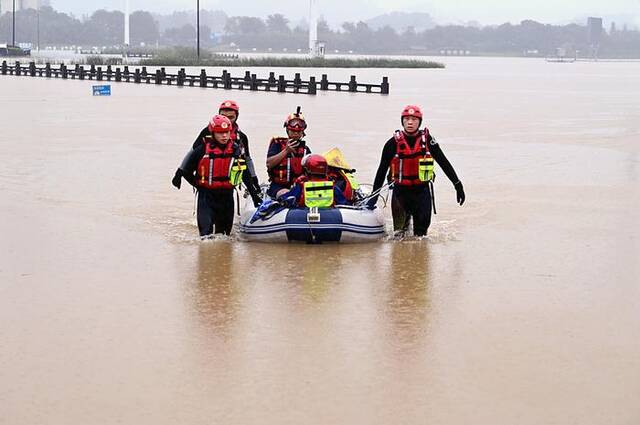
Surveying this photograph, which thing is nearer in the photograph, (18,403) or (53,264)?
(18,403)

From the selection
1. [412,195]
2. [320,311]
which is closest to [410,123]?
[412,195]

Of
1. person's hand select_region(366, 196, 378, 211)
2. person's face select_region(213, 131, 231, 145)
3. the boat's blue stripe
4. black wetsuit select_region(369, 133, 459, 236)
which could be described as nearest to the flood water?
the boat's blue stripe

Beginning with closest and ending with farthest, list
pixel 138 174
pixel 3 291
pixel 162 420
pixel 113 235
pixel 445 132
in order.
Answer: pixel 162 420
pixel 3 291
pixel 113 235
pixel 138 174
pixel 445 132

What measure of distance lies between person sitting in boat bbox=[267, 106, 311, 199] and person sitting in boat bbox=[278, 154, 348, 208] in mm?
355

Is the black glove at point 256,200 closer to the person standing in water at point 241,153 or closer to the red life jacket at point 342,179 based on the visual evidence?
the person standing in water at point 241,153

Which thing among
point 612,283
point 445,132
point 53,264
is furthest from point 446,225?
point 445,132

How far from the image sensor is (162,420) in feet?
21.2

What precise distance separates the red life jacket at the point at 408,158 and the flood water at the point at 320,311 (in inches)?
28.5

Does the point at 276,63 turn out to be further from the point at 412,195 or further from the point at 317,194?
the point at 317,194

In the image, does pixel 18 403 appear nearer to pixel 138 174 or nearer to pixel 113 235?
pixel 113 235

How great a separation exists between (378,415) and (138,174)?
12066 mm

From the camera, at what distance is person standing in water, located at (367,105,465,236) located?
37.9ft

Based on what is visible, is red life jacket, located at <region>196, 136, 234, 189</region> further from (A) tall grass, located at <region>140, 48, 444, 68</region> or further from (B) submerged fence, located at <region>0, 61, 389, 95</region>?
(A) tall grass, located at <region>140, 48, 444, 68</region>

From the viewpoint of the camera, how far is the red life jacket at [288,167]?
1218cm
